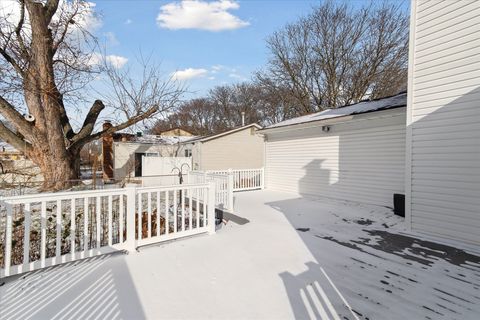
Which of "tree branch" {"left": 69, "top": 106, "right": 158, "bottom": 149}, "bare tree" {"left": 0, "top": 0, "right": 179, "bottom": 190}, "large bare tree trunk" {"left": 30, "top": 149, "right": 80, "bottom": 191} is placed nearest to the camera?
"bare tree" {"left": 0, "top": 0, "right": 179, "bottom": 190}

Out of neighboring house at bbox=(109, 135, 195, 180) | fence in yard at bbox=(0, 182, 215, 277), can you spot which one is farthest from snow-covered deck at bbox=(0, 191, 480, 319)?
neighboring house at bbox=(109, 135, 195, 180)

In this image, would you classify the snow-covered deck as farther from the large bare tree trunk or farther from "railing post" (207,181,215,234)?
the large bare tree trunk

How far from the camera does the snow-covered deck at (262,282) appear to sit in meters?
2.01

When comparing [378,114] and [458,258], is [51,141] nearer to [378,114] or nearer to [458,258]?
[378,114]

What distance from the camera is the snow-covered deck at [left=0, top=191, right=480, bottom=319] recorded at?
6.60ft

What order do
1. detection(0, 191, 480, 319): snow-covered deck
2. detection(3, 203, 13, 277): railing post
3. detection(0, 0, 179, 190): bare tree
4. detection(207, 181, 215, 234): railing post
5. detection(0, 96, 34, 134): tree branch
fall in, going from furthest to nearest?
detection(0, 0, 179, 190): bare tree
detection(0, 96, 34, 134): tree branch
detection(207, 181, 215, 234): railing post
detection(3, 203, 13, 277): railing post
detection(0, 191, 480, 319): snow-covered deck

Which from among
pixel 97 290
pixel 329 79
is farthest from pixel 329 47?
pixel 97 290

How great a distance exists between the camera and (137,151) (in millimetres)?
15828

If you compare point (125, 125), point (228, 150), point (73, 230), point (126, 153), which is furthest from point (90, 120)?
point (228, 150)

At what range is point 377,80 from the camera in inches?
607

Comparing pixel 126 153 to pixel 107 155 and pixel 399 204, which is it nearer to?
pixel 107 155

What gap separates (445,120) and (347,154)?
316 centimetres

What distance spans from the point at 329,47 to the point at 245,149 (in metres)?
8.71

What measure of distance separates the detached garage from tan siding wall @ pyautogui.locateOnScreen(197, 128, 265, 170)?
529 cm
